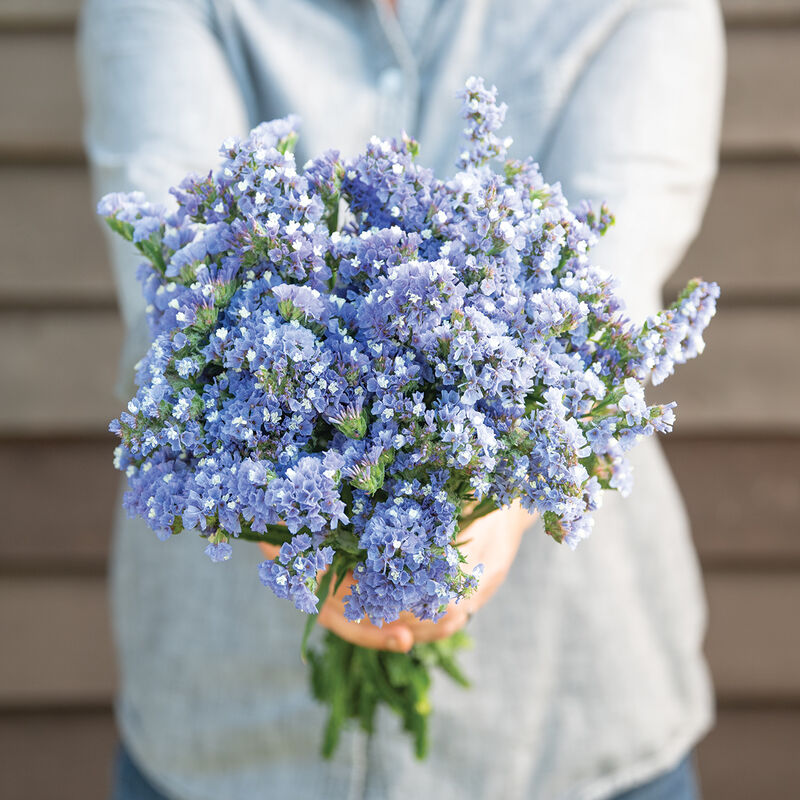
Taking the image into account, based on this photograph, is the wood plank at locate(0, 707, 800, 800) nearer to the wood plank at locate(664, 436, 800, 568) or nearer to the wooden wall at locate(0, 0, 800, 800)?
the wooden wall at locate(0, 0, 800, 800)

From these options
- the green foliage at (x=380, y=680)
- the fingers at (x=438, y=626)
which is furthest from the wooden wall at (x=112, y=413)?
the fingers at (x=438, y=626)

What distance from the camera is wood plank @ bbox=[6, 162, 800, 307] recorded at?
1.53 metres

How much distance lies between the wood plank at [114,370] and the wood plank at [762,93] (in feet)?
0.97

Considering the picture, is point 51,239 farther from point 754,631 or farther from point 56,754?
point 754,631

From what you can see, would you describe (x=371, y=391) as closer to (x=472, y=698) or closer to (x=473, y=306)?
(x=473, y=306)

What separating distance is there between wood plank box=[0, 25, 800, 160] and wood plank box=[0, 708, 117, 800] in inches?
Answer: 42.6

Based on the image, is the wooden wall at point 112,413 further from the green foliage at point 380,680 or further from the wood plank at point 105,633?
the green foliage at point 380,680

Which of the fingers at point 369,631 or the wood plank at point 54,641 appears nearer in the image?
the fingers at point 369,631

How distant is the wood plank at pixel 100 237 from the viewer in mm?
1534

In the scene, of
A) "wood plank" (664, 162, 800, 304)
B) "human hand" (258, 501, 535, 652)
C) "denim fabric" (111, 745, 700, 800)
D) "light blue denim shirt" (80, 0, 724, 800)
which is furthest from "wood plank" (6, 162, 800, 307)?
"human hand" (258, 501, 535, 652)

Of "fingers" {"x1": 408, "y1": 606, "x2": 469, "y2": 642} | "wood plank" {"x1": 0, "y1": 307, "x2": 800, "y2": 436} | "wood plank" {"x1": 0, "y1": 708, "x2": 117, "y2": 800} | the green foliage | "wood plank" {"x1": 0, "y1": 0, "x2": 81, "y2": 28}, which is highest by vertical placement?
"wood plank" {"x1": 0, "y1": 0, "x2": 81, "y2": 28}

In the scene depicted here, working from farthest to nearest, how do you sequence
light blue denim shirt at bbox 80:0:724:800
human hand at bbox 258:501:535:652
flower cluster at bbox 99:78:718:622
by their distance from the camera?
light blue denim shirt at bbox 80:0:724:800
human hand at bbox 258:501:535:652
flower cluster at bbox 99:78:718:622

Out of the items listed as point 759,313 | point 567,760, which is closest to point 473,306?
point 567,760

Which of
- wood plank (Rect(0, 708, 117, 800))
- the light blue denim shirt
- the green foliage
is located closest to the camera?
the green foliage
